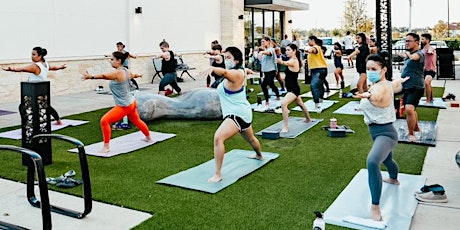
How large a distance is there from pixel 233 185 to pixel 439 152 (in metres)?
3.57

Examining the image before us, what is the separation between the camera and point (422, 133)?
898 centimetres

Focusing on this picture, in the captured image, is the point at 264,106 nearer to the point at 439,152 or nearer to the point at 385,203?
the point at 439,152

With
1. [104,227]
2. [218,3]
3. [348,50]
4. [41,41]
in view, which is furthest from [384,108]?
[348,50]

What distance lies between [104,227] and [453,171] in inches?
180

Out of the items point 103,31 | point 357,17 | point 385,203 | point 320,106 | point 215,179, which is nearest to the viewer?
point 385,203

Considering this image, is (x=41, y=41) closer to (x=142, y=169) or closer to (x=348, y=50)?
(x=142, y=169)

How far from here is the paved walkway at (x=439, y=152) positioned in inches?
197

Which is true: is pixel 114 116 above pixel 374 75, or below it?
below

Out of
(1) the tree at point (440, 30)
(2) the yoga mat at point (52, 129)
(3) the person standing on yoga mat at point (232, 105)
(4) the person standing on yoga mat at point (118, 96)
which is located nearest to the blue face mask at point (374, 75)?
(3) the person standing on yoga mat at point (232, 105)

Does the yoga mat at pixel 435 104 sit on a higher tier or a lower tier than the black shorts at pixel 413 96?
lower

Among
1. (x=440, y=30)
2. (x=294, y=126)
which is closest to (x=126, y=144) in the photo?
(x=294, y=126)

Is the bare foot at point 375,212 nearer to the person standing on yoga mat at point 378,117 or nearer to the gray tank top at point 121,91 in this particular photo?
the person standing on yoga mat at point 378,117

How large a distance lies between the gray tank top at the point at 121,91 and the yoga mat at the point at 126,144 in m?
0.76

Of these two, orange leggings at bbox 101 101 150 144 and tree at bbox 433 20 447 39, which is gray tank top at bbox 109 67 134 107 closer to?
orange leggings at bbox 101 101 150 144
